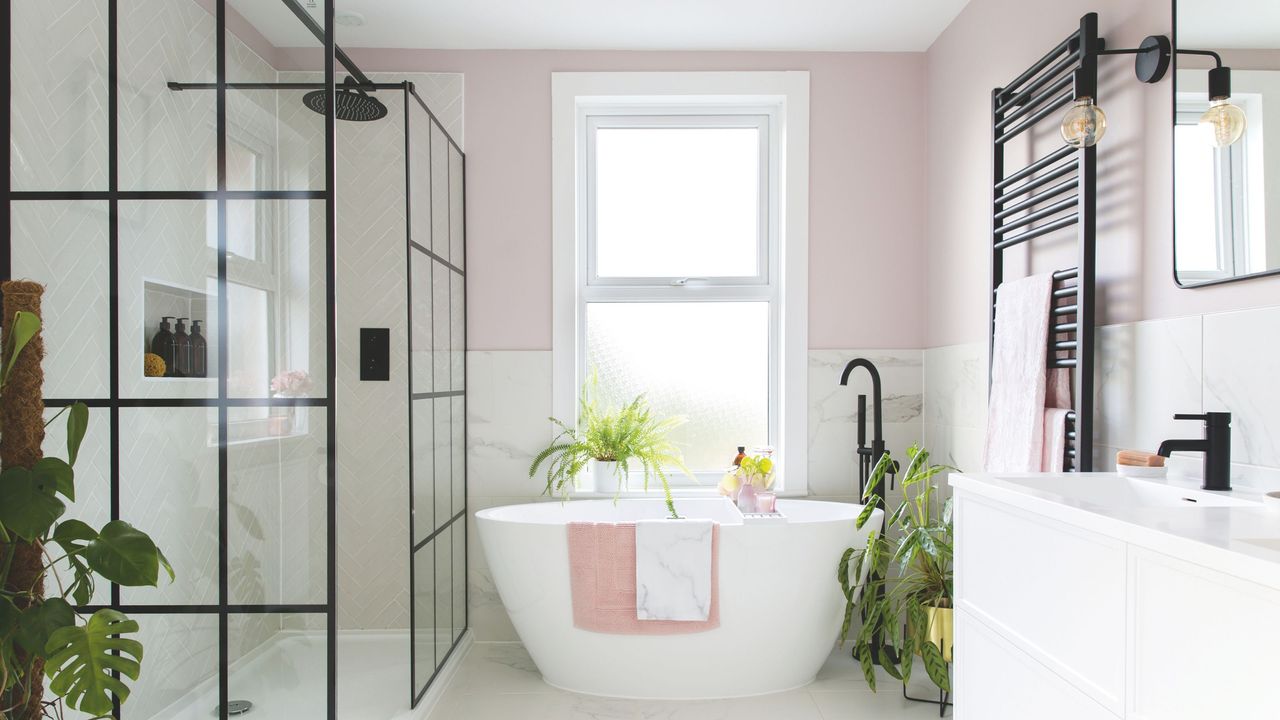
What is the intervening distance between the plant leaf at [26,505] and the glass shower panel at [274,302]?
0.65m

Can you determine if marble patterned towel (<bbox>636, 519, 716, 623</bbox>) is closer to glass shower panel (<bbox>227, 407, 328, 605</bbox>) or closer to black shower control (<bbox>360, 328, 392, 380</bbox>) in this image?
glass shower panel (<bbox>227, 407, 328, 605</bbox>)

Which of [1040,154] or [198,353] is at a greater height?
[1040,154]

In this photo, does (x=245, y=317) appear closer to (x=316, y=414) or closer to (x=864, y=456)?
(x=316, y=414)

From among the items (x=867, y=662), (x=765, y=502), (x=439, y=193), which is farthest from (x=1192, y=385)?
(x=439, y=193)

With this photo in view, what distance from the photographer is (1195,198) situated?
1848 mm

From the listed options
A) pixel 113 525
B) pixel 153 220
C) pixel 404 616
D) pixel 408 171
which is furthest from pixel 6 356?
pixel 404 616

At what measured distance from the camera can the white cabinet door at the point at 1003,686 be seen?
→ 1.39 m

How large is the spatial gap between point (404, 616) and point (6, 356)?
2.45 meters

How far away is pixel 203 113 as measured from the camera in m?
1.92

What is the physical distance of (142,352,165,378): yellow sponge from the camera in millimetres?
1896

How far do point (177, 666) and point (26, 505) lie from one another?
0.83 m

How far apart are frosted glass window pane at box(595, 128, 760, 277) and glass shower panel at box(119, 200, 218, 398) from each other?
207 cm

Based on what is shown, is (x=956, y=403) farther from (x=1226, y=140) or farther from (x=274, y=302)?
(x=274, y=302)

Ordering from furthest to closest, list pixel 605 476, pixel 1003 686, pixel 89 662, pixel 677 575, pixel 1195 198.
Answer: pixel 605 476 < pixel 677 575 < pixel 1195 198 < pixel 1003 686 < pixel 89 662
